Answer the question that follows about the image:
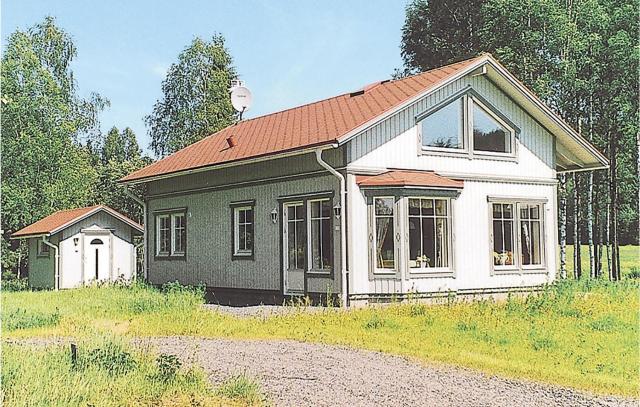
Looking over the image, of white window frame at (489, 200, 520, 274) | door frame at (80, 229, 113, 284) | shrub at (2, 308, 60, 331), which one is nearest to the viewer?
shrub at (2, 308, 60, 331)

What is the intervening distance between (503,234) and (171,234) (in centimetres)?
944

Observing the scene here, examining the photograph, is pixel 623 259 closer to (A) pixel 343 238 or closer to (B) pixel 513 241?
(B) pixel 513 241

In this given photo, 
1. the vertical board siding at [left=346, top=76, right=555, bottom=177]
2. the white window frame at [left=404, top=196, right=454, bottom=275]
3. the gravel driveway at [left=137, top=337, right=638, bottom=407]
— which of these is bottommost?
the gravel driveway at [left=137, top=337, right=638, bottom=407]

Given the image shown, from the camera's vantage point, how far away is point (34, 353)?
857 centimetres

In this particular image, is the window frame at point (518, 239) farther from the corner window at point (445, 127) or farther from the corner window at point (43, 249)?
the corner window at point (43, 249)

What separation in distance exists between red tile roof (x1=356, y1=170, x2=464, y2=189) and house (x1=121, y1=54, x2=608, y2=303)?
42 mm

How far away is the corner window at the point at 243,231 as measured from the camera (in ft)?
62.2

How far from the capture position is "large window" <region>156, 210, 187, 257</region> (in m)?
22.0

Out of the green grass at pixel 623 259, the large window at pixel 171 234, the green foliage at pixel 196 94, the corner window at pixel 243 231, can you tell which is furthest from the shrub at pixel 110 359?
the green grass at pixel 623 259

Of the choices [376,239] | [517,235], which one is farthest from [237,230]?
[517,235]

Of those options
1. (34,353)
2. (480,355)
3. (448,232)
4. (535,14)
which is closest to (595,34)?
(535,14)

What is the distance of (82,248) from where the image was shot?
88.5 ft

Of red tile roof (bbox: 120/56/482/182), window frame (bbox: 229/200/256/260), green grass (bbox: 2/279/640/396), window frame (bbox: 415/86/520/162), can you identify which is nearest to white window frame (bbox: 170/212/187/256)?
red tile roof (bbox: 120/56/482/182)

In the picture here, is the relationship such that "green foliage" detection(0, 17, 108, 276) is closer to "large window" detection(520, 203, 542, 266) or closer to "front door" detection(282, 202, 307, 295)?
"front door" detection(282, 202, 307, 295)
